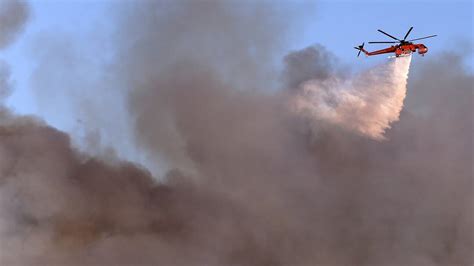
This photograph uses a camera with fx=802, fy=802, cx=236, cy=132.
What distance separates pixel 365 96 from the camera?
3666 inches

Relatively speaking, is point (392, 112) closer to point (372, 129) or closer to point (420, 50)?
point (372, 129)

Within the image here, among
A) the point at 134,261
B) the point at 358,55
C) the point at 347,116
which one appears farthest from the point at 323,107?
the point at 134,261

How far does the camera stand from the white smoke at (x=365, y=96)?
296 feet

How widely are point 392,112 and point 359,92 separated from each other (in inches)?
176

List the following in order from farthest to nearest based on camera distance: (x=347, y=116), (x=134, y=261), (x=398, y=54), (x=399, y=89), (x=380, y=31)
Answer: (x=134, y=261), (x=347, y=116), (x=399, y=89), (x=398, y=54), (x=380, y=31)

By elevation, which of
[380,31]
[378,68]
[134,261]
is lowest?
[134,261]

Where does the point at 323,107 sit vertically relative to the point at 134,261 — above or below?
above

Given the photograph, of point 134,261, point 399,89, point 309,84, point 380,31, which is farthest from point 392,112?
point 134,261

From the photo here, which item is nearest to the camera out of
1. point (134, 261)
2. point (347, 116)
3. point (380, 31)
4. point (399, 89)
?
point (380, 31)

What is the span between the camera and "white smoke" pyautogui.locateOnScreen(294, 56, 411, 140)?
90125 mm

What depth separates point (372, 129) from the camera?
9781 cm

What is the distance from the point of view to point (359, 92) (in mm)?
93688

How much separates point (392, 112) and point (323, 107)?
9031mm

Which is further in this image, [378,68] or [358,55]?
[378,68]
